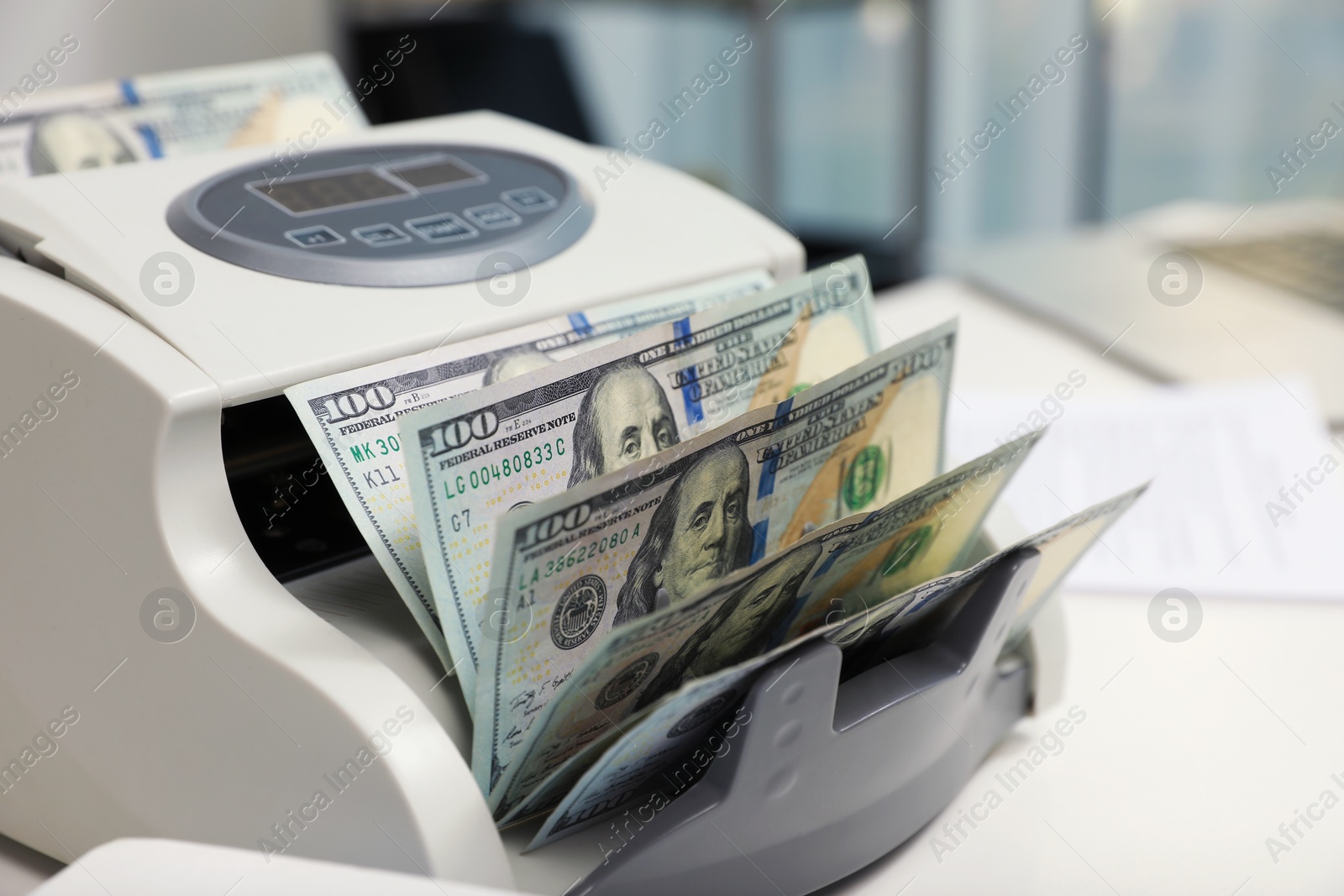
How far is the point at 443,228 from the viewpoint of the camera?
1.65ft

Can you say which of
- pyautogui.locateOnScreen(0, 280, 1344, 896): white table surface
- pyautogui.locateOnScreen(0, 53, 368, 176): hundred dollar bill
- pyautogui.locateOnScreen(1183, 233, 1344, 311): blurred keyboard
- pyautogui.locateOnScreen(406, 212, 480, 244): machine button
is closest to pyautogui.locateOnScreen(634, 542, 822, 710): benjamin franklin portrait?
pyautogui.locateOnScreen(0, 280, 1344, 896): white table surface

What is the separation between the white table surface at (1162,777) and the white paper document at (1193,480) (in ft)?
0.09

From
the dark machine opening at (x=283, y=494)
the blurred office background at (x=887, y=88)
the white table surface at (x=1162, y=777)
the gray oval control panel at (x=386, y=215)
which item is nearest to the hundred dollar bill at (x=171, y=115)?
the gray oval control panel at (x=386, y=215)

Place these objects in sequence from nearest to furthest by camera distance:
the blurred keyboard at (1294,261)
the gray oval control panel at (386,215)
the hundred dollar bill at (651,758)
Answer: the hundred dollar bill at (651,758), the gray oval control panel at (386,215), the blurred keyboard at (1294,261)

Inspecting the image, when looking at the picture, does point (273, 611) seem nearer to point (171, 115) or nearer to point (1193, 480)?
point (171, 115)

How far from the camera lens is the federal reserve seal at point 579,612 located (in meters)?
0.37

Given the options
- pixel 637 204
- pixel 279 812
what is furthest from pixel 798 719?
pixel 637 204

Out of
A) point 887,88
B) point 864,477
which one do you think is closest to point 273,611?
point 864,477

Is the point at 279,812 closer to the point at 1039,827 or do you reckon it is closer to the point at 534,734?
the point at 534,734

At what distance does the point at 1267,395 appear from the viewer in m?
0.81

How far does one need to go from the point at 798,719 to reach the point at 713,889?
7cm

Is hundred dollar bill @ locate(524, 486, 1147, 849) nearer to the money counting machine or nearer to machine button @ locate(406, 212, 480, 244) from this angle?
the money counting machine

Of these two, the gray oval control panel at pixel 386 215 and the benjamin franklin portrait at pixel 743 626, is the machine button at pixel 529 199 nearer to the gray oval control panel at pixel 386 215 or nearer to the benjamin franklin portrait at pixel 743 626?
the gray oval control panel at pixel 386 215

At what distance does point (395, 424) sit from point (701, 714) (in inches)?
6.0
